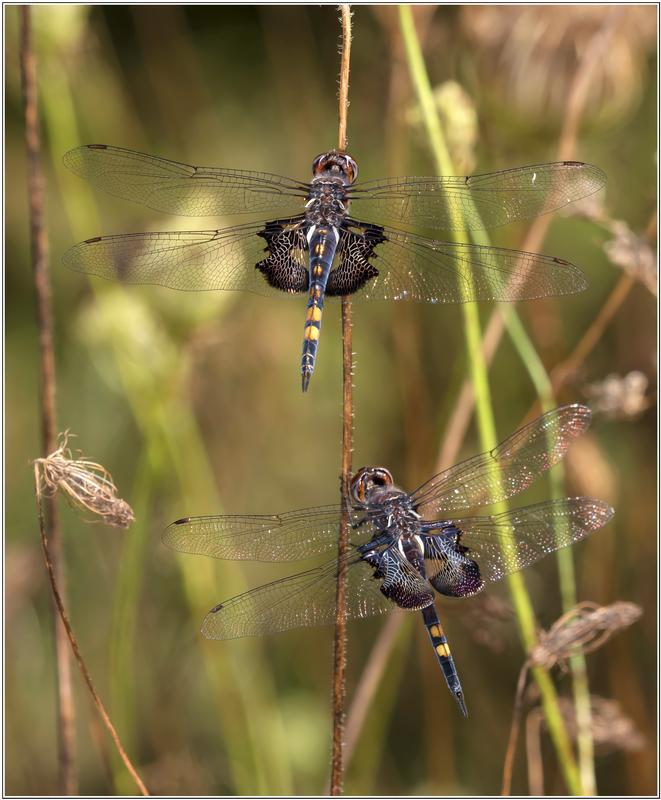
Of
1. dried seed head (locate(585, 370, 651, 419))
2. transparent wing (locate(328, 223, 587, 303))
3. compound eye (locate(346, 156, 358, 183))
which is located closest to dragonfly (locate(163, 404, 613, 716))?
dried seed head (locate(585, 370, 651, 419))

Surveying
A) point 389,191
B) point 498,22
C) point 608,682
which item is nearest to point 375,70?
point 498,22

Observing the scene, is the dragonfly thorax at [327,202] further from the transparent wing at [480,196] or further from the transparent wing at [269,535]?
the transparent wing at [269,535]

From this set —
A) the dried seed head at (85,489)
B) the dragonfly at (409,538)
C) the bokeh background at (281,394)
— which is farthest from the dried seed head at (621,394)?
the dried seed head at (85,489)

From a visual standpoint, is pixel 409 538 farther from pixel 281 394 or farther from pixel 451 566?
pixel 281 394

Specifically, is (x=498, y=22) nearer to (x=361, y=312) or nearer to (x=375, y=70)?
(x=375, y=70)

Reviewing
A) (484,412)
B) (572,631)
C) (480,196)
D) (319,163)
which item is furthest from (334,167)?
(572,631)

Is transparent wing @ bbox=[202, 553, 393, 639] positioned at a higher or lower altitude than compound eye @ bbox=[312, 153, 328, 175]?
lower

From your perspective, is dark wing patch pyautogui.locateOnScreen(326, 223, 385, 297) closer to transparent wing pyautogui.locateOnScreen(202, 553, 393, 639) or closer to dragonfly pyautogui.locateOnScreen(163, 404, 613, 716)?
dragonfly pyautogui.locateOnScreen(163, 404, 613, 716)
